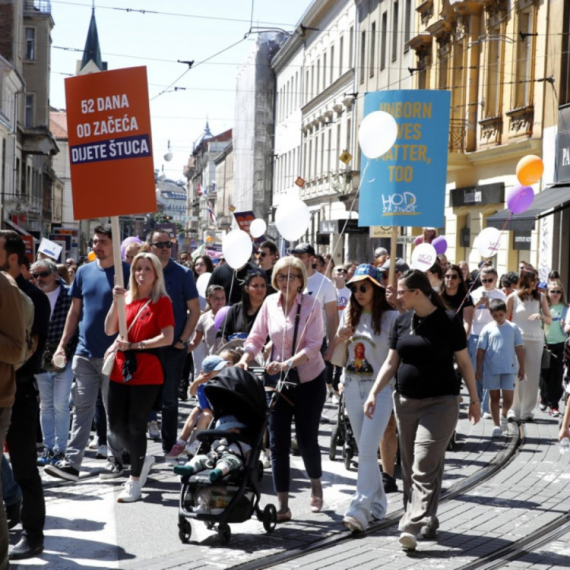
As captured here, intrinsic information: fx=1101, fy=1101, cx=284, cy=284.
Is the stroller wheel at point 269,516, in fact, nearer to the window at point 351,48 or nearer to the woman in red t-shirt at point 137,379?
the woman in red t-shirt at point 137,379

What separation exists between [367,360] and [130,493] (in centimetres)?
203

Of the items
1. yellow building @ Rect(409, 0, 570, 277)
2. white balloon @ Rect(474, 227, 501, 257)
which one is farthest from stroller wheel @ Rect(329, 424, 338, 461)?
yellow building @ Rect(409, 0, 570, 277)

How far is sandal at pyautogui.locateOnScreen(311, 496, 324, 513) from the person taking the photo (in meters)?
7.95

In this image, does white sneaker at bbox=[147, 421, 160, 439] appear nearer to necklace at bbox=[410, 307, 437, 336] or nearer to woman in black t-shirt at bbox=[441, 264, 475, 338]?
woman in black t-shirt at bbox=[441, 264, 475, 338]

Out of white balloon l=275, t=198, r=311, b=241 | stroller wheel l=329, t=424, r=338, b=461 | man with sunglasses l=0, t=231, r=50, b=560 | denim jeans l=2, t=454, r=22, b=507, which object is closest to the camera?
man with sunglasses l=0, t=231, r=50, b=560

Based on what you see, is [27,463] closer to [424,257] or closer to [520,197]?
[424,257]

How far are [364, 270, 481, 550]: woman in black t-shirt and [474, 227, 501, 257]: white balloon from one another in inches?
268

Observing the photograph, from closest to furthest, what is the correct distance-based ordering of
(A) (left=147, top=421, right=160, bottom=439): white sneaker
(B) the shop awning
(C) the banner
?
(C) the banner < (A) (left=147, top=421, right=160, bottom=439): white sneaker < (B) the shop awning

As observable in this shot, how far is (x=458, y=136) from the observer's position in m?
27.9

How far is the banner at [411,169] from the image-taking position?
1083cm

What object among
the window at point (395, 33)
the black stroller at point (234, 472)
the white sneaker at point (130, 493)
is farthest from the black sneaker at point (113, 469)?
the window at point (395, 33)

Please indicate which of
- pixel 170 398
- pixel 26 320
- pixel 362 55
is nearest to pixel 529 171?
pixel 170 398

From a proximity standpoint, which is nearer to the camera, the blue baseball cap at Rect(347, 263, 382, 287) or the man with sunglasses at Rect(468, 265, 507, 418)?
the blue baseball cap at Rect(347, 263, 382, 287)

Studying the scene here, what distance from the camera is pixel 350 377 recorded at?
26.0ft
